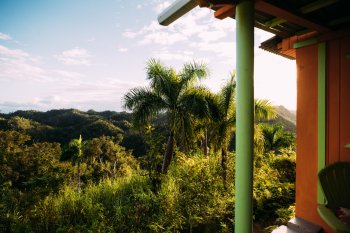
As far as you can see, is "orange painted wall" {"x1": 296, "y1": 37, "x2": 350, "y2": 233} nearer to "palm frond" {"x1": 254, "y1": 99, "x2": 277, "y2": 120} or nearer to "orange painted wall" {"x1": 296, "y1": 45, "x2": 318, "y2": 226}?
"orange painted wall" {"x1": 296, "y1": 45, "x2": 318, "y2": 226}

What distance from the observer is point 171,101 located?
1042cm

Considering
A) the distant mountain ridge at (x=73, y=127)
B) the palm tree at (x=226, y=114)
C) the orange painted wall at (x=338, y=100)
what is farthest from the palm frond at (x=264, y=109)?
the distant mountain ridge at (x=73, y=127)

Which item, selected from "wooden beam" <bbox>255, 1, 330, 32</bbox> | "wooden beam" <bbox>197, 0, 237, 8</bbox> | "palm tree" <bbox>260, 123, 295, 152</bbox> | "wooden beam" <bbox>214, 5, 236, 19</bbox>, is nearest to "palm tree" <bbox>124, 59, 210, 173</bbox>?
"wooden beam" <bbox>255, 1, 330, 32</bbox>

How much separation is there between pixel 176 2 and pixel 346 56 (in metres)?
2.45

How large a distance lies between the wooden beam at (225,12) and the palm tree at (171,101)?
7185 millimetres

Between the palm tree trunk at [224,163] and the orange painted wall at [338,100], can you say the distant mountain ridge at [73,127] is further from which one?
the orange painted wall at [338,100]

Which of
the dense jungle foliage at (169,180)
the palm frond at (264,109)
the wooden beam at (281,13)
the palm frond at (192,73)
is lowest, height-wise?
the dense jungle foliage at (169,180)

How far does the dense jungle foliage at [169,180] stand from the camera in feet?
18.1

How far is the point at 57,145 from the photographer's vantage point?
26453 mm

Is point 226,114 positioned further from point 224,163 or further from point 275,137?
point 275,137

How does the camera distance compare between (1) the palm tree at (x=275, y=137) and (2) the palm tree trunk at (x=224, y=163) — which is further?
(1) the palm tree at (x=275, y=137)

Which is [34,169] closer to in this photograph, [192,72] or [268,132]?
[192,72]

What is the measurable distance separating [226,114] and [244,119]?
26.8 feet

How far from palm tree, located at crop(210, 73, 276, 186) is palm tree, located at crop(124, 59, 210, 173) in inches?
29.5
